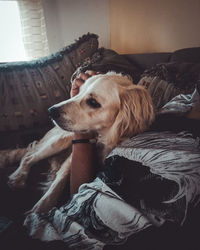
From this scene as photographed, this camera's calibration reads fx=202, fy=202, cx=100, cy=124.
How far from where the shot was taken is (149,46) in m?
2.38

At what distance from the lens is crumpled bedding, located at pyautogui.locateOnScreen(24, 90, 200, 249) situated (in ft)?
1.37

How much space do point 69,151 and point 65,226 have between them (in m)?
0.79

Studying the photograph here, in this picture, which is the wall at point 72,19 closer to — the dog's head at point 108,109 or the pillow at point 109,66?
the pillow at point 109,66

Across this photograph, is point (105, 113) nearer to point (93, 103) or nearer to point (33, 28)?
→ point (93, 103)

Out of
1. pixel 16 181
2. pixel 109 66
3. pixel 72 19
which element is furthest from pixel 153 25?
pixel 16 181

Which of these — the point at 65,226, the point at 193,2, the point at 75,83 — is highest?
the point at 193,2

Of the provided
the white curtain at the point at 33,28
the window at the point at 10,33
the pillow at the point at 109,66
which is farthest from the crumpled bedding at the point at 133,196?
the window at the point at 10,33

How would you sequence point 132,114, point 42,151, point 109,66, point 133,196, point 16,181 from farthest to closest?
point 109,66
point 42,151
point 16,181
point 132,114
point 133,196

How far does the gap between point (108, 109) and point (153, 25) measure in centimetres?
174

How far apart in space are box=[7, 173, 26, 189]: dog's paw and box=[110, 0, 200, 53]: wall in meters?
2.00

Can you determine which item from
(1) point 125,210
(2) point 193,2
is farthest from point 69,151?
(2) point 193,2

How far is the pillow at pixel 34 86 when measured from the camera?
1.58 meters

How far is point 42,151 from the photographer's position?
1.29 metres

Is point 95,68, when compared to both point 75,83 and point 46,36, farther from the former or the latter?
point 46,36
